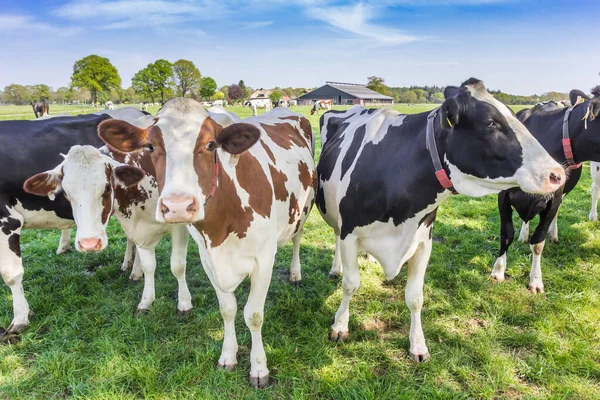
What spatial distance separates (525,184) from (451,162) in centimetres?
46

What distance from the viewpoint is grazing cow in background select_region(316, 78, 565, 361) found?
88.4 inches

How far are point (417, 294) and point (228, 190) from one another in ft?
6.08

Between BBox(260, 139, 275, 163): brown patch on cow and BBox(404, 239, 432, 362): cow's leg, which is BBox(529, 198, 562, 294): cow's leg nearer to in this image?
BBox(404, 239, 432, 362): cow's leg

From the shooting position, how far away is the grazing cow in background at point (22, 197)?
3.52 metres

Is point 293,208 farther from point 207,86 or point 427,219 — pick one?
point 207,86

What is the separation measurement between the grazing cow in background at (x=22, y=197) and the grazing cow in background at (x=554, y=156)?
15.5ft

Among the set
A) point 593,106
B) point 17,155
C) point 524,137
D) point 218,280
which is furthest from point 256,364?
point 593,106

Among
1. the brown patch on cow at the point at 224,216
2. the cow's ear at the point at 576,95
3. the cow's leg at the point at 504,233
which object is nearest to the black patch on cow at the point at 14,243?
the brown patch on cow at the point at 224,216

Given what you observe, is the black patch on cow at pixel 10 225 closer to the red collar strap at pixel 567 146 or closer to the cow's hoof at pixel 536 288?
the cow's hoof at pixel 536 288

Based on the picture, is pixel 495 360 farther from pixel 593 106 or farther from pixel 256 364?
pixel 593 106

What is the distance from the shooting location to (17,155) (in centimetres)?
361

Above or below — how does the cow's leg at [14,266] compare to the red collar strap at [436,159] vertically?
below

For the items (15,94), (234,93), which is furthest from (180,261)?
(15,94)

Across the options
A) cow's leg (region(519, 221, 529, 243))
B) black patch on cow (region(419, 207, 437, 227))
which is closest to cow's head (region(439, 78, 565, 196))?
black patch on cow (region(419, 207, 437, 227))
